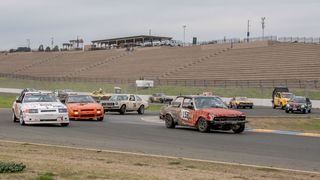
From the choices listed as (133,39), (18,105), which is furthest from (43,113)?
(133,39)

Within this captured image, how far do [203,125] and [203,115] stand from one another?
1.23ft

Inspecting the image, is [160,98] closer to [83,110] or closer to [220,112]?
[83,110]

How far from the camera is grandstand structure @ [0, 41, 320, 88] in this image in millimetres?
69562

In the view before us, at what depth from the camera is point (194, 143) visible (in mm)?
17766

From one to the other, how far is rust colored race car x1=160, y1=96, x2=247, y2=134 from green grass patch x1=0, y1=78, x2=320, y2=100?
118 feet

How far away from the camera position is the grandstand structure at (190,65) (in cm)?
6956

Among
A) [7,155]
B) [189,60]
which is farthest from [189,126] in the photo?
[189,60]

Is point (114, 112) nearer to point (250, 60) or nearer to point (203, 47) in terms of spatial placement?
point (250, 60)

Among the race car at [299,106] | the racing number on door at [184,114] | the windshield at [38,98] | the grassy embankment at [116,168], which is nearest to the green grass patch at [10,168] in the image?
the grassy embankment at [116,168]

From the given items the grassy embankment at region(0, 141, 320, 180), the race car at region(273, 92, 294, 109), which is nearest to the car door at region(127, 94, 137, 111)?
the race car at region(273, 92, 294, 109)

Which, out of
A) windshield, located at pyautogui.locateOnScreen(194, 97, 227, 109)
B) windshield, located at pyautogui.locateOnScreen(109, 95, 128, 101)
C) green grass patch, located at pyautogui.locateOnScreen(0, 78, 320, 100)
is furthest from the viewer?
green grass patch, located at pyautogui.locateOnScreen(0, 78, 320, 100)

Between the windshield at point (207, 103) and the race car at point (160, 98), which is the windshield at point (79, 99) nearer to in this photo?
the windshield at point (207, 103)

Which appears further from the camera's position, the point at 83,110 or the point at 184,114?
the point at 83,110

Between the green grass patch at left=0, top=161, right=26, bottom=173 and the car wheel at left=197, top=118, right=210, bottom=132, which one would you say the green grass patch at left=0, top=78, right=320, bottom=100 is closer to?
the car wheel at left=197, top=118, right=210, bottom=132
